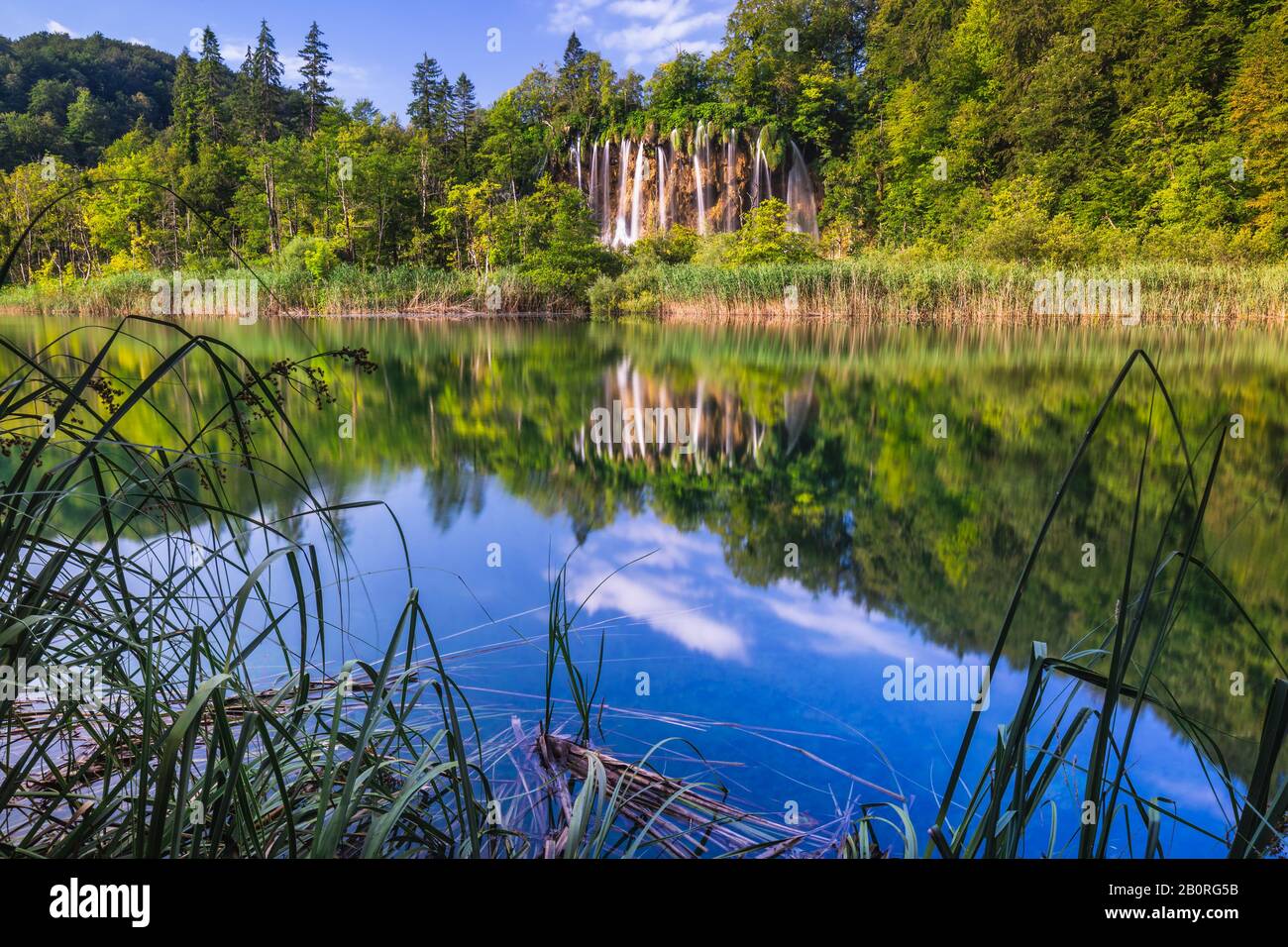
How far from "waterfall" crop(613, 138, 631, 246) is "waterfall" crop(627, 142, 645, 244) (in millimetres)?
214

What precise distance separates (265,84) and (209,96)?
1.23 m

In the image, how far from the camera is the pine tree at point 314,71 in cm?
1923

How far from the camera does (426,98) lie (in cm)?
1992

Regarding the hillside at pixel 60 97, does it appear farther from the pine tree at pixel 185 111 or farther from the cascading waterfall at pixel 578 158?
the cascading waterfall at pixel 578 158

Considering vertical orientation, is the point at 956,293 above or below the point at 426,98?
below

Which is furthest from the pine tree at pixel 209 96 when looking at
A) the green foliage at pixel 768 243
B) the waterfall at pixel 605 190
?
the green foliage at pixel 768 243

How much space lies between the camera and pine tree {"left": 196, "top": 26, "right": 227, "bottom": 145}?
1750 centimetres

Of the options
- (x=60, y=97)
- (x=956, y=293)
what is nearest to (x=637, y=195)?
(x=956, y=293)

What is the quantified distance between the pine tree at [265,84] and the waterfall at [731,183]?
36.3 feet

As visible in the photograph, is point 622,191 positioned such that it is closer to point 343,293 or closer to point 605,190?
point 605,190

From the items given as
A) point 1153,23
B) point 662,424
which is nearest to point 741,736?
point 662,424

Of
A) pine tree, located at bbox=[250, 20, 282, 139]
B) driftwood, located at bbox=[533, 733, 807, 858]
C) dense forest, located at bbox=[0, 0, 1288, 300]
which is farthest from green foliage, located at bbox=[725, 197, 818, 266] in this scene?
driftwood, located at bbox=[533, 733, 807, 858]

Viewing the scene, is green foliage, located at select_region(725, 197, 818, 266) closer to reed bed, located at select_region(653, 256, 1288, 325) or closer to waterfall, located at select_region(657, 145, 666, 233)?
reed bed, located at select_region(653, 256, 1288, 325)
